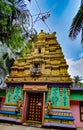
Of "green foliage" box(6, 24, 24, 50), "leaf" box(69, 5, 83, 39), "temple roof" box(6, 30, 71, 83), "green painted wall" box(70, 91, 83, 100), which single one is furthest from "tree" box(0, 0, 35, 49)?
"green painted wall" box(70, 91, 83, 100)

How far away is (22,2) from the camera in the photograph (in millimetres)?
4840

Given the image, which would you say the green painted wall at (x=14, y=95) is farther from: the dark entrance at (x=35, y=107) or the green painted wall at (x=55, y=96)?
the green painted wall at (x=55, y=96)

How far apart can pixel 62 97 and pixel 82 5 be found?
6695mm

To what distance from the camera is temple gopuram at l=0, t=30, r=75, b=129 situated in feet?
34.4

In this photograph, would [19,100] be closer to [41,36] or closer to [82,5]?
[41,36]

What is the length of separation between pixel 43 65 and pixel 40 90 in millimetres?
2372

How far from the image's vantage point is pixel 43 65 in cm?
1251

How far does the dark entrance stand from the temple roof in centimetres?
145

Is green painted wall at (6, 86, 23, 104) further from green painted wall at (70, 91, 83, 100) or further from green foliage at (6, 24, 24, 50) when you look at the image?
green foliage at (6, 24, 24, 50)

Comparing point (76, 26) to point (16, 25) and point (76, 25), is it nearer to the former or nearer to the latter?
point (76, 25)

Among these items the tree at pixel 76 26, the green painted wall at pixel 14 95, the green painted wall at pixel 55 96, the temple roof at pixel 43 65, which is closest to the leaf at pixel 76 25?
the tree at pixel 76 26

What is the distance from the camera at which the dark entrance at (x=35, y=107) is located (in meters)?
11.4

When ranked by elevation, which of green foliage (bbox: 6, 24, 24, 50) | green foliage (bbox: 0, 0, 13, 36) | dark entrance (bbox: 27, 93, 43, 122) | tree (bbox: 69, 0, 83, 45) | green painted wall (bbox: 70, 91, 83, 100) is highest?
tree (bbox: 69, 0, 83, 45)

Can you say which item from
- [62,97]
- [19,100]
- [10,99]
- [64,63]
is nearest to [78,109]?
[62,97]
